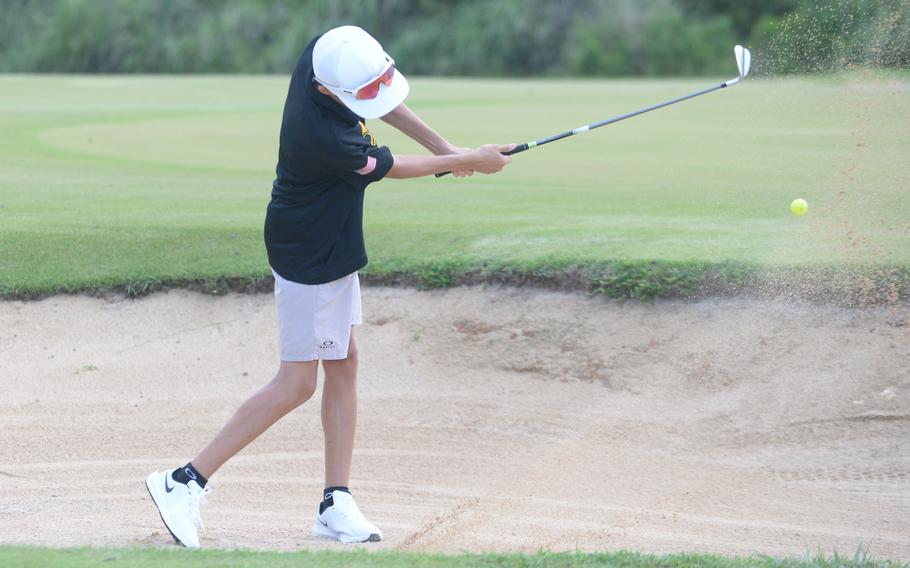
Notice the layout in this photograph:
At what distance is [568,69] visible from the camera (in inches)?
1626

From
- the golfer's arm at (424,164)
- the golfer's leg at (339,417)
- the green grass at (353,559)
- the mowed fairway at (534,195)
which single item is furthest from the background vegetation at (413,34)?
the green grass at (353,559)

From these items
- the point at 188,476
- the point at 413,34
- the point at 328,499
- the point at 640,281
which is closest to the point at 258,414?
the point at 188,476

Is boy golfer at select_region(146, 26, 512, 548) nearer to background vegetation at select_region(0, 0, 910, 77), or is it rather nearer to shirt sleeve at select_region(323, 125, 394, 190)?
shirt sleeve at select_region(323, 125, 394, 190)

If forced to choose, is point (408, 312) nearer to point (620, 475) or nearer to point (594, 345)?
point (594, 345)

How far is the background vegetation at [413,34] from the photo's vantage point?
40.6 meters

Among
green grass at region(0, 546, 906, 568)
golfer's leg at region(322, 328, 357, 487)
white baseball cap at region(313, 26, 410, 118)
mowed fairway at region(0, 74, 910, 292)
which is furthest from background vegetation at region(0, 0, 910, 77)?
green grass at region(0, 546, 906, 568)

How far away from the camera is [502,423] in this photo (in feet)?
20.9

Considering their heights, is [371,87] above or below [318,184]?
above

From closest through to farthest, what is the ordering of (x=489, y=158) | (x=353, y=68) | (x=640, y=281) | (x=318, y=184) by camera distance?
(x=353, y=68) → (x=318, y=184) → (x=489, y=158) → (x=640, y=281)

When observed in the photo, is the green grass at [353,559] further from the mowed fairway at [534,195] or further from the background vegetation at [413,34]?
the background vegetation at [413,34]

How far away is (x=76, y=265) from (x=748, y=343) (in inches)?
174

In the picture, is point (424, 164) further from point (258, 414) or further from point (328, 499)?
point (328, 499)

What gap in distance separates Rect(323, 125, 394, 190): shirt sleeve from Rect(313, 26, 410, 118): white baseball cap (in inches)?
4.1

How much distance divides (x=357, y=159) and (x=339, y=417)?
3.83 ft
